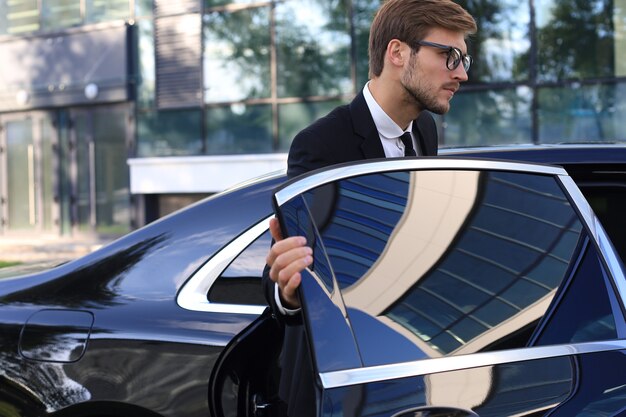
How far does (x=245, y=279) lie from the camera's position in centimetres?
238

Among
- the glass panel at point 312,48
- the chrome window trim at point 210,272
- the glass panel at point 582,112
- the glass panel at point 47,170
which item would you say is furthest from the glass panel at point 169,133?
the chrome window trim at point 210,272

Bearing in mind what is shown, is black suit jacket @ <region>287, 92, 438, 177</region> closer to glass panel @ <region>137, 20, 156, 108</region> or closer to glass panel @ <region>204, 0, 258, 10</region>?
glass panel @ <region>204, 0, 258, 10</region>

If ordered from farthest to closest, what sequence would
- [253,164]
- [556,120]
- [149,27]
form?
[149,27] → [253,164] → [556,120]

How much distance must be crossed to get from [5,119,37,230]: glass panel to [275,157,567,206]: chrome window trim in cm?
1612

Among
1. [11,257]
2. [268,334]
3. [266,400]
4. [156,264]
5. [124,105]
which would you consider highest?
[124,105]

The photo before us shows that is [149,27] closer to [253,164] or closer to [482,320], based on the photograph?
[253,164]

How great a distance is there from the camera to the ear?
6.48 ft

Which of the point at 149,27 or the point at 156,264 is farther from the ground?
the point at 149,27

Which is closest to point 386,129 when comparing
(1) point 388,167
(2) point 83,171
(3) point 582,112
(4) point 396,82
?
(4) point 396,82

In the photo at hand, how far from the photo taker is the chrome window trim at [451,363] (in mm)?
1471

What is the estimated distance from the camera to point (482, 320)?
1628 millimetres

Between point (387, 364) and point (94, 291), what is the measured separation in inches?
49.5

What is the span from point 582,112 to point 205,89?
6534 millimetres

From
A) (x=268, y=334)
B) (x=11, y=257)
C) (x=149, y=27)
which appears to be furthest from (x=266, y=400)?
(x=149, y=27)
